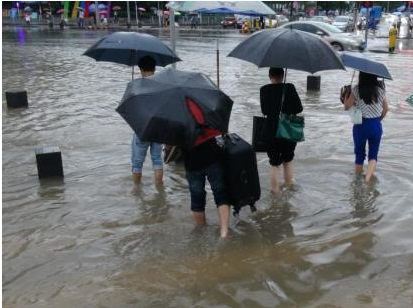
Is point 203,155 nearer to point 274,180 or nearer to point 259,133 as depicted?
point 259,133

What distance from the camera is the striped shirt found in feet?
19.8

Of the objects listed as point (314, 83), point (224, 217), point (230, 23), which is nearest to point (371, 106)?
point (224, 217)

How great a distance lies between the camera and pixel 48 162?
658 centimetres

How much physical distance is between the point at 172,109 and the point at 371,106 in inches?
115

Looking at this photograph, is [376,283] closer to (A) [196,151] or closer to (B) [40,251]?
(A) [196,151]

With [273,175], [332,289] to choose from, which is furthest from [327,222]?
[332,289]

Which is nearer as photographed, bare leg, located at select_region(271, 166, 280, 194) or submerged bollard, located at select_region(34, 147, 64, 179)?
bare leg, located at select_region(271, 166, 280, 194)

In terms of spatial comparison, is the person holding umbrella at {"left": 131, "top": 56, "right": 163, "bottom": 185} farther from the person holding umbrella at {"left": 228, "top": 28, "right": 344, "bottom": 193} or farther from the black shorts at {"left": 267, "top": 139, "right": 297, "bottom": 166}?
the black shorts at {"left": 267, "top": 139, "right": 297, "bottom": 166}

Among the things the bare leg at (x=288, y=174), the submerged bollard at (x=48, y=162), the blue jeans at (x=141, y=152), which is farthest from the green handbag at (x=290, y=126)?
the submerged bollard at (x=48, y=162)

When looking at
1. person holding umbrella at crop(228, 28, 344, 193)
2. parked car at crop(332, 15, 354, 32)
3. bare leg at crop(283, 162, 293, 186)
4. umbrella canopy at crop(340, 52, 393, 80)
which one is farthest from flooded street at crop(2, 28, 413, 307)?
parked car at crop(332, 15, 354, 32)

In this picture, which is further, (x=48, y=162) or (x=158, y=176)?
(x=48, y=162)

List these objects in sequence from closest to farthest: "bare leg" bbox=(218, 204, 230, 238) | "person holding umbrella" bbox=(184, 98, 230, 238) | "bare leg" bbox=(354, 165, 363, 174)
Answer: "person holding umbrella" bbox=(184, 98, 230, 238) < "bare leg" bbox=(218, 204, 230, 238) < "bare leg" bbox=(354, 165, 363, 174)

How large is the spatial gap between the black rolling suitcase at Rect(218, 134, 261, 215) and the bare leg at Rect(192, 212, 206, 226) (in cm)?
45

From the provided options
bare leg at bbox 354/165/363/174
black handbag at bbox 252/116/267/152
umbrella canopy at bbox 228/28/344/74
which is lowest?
bare leg at bbox 354/165/363/174
